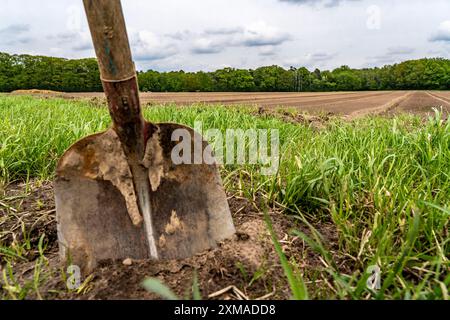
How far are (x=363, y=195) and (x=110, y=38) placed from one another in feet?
4.73

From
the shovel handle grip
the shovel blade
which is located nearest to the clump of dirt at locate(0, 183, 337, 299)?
the shovel blade

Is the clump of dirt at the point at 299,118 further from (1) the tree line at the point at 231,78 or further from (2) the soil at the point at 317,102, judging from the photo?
(1) the tree line at the point at 231,78

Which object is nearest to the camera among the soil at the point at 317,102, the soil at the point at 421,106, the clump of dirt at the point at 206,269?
the clump of dirt at the point at 206,269

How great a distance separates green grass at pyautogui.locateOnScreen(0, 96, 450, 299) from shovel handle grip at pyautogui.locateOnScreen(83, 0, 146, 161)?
0.76 m

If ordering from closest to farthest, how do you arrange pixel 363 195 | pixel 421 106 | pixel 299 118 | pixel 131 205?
pixel 131 205 < pixel 363 195 < pixel 299 118 < pixel 421 106

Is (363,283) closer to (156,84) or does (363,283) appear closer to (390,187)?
(390,187)

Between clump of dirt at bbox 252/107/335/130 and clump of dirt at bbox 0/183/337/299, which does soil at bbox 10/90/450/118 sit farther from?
clump of dirt at bbox 0/183/337/299

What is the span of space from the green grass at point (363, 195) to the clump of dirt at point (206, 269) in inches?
5.3

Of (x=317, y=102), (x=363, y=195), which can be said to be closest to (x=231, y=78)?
(x=317, y=102)

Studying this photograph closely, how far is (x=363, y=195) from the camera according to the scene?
1.86 metres

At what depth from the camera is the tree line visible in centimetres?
3500

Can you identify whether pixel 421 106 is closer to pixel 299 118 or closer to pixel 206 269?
pixel 299 118

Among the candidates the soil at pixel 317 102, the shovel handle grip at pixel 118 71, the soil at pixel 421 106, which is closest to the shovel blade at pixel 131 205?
the shovel handle grip at pixel 118 71

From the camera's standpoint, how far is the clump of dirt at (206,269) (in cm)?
124
